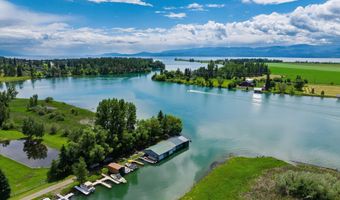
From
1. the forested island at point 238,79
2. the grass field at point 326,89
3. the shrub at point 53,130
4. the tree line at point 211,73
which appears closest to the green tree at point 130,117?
the shrub at point 53,130

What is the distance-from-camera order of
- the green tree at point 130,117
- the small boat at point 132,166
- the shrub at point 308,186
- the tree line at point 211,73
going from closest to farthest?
the shrub at point 308,186, the small boat at point 132,166, the green tree at point 130,117, the tree line at point 211,73

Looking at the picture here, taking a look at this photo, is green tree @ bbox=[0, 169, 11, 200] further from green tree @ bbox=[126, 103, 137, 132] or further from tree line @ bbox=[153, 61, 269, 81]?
tree line @ bbox=[153, 61, 269, 81]

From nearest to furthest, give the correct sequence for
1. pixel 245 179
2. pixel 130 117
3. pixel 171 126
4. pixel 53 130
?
1. pixel 245 179
2. pixel 130 117
3. pixel 171 126
4. pixel 53 130

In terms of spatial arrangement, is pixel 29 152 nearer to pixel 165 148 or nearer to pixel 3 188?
pixel 3 188

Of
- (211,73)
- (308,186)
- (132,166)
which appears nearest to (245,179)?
(308,186)

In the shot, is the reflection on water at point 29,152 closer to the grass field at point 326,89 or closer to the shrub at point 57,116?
the shrub at point 57,116
